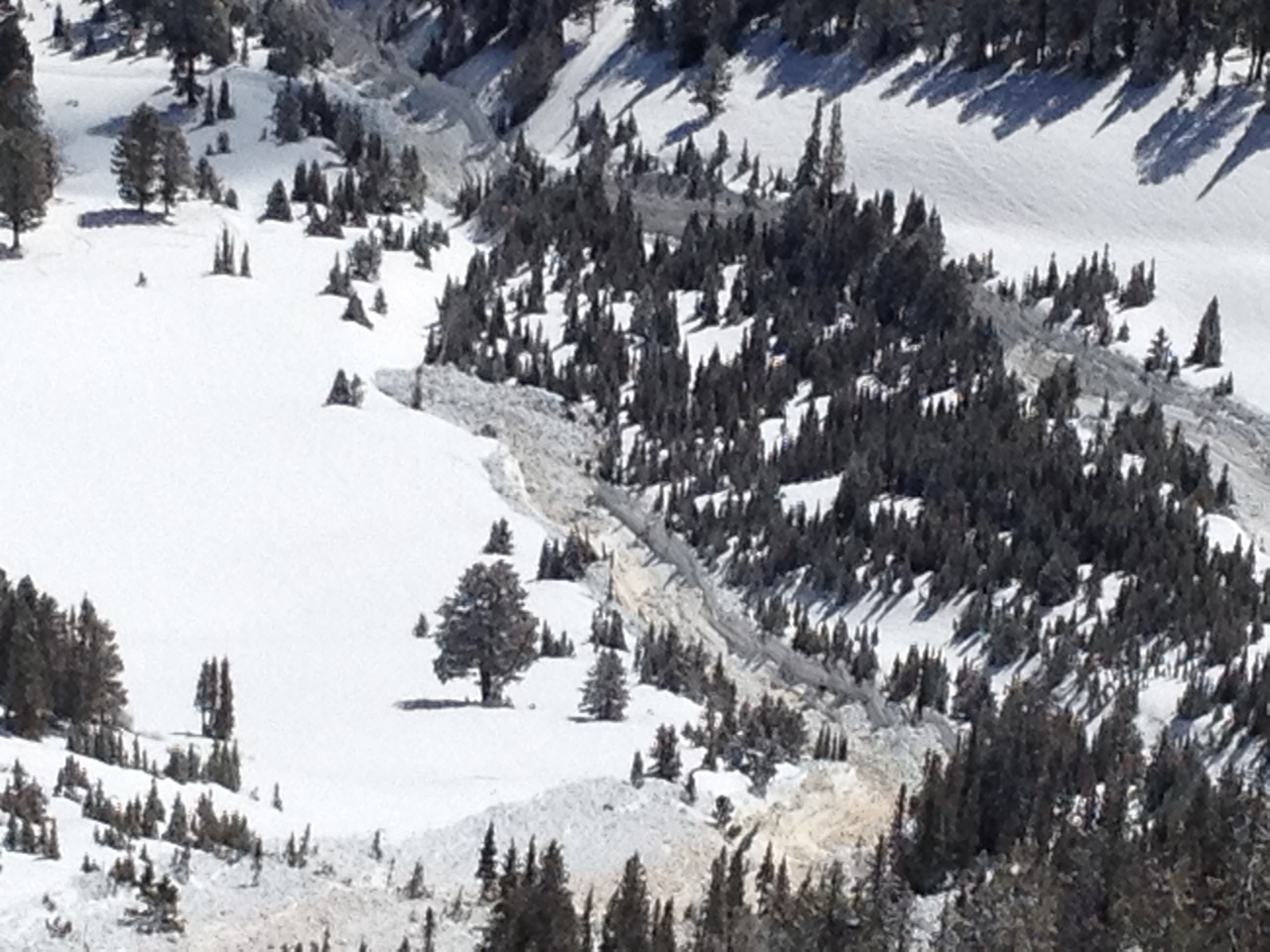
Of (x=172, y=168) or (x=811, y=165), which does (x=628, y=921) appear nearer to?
(x=172, y=168)

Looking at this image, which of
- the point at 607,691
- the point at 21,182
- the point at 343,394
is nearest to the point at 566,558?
the point at 607,691

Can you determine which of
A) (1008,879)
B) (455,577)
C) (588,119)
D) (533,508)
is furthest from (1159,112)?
(1008,879)

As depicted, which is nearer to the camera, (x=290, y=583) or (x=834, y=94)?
(x=290, y=583)

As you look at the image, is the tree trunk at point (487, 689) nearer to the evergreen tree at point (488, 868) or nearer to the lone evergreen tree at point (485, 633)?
the lone evergreen tree at point (485, 633)

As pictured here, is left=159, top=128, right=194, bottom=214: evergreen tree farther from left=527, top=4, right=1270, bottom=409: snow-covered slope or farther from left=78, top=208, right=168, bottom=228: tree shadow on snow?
left=527, top=4, right=1270, bottom=409: snow-covered slope

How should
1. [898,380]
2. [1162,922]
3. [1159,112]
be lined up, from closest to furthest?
[1162,922], [898,380], [1159,112]

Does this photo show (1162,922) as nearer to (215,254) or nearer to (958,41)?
(215,254)

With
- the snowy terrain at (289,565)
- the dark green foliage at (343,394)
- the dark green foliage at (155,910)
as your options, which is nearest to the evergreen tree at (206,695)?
the snowy terrain at (289,565)

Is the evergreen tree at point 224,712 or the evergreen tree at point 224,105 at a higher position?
the evergreen tree at point 224,105
